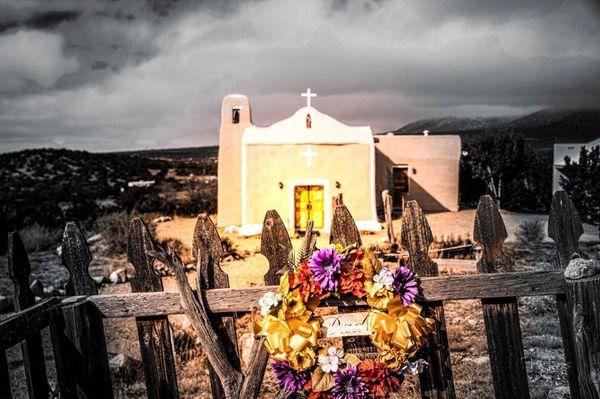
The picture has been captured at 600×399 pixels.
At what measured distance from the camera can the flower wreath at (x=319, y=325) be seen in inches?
76.2

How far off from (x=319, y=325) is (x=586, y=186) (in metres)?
10.9

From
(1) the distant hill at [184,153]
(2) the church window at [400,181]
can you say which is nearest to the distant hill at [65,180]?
(1) the distant hill at [184,153]

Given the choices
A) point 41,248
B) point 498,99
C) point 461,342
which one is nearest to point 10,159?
point 41,248

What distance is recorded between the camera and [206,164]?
49906 millimetres

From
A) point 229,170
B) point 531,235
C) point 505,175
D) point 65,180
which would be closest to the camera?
point 531,235

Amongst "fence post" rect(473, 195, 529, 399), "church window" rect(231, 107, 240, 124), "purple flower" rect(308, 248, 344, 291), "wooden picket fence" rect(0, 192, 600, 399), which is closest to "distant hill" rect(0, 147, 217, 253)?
"church window" rect(231, 107, 240, 124)

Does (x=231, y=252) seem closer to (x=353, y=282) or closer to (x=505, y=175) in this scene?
(x=353, y=282)

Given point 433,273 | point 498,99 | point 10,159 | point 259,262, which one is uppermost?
point 498,99

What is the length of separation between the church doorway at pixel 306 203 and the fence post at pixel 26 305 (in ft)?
40.9

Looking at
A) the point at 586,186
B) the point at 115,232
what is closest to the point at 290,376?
the point at 586,186

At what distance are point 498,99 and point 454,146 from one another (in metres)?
53.0

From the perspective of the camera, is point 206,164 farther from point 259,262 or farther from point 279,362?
point 279,362

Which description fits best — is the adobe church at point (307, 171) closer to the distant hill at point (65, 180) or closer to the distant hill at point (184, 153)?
the distant hill at point (65, 180)

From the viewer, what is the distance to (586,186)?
35.0 ft
